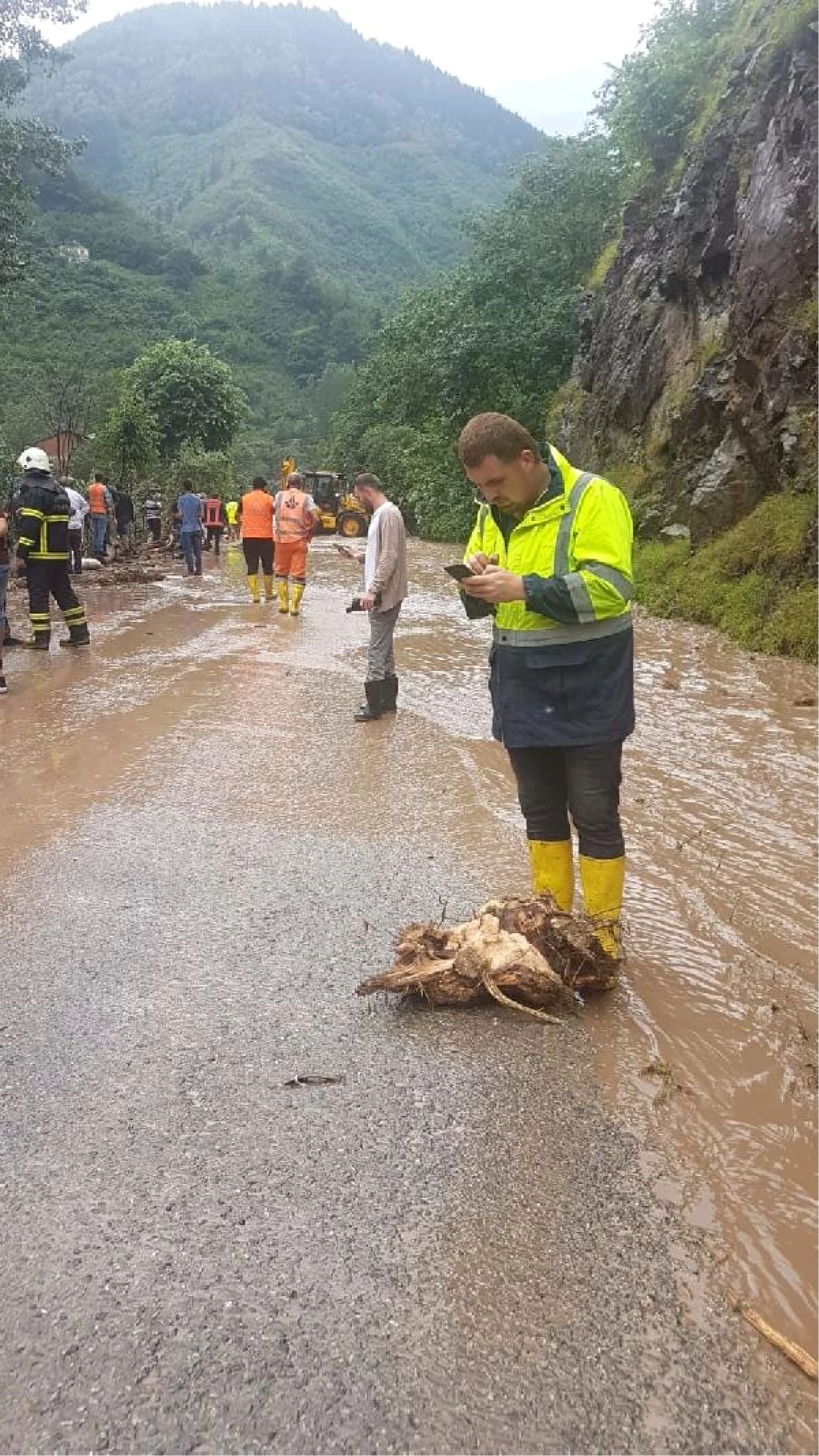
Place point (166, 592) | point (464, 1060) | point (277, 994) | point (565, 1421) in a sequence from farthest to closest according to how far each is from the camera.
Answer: point (166, 592) < point (277, 994) < point (464, 1060) < point (565, 1421)

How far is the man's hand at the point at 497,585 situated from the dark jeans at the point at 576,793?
0.60 metres

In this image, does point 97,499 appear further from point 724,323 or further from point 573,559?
point 573,559

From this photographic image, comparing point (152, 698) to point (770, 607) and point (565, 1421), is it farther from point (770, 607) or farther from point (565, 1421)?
point (565, 1421)

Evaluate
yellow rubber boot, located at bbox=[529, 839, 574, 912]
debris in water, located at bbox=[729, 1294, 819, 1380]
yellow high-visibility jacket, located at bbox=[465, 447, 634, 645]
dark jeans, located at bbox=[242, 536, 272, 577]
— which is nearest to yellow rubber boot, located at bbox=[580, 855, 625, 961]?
yellow rubber boot, located at bbox=[529, 839, 574, 912]

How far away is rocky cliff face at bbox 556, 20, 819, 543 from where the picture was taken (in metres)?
12.7

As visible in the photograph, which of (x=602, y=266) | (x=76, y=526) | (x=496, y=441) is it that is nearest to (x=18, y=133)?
(x=76, y=526)

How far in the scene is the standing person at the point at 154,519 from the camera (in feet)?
84.9

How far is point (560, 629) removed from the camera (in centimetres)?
336

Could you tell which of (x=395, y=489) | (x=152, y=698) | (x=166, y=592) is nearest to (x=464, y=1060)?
(x=152, y=698)

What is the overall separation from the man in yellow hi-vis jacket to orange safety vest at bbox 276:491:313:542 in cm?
893

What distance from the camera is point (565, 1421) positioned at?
1.82 metres

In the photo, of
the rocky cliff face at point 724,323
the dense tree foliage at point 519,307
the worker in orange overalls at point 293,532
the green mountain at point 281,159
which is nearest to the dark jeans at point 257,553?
the worker in orange overalls at point 293,532

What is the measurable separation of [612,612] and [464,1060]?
147cm

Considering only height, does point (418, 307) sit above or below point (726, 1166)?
above
